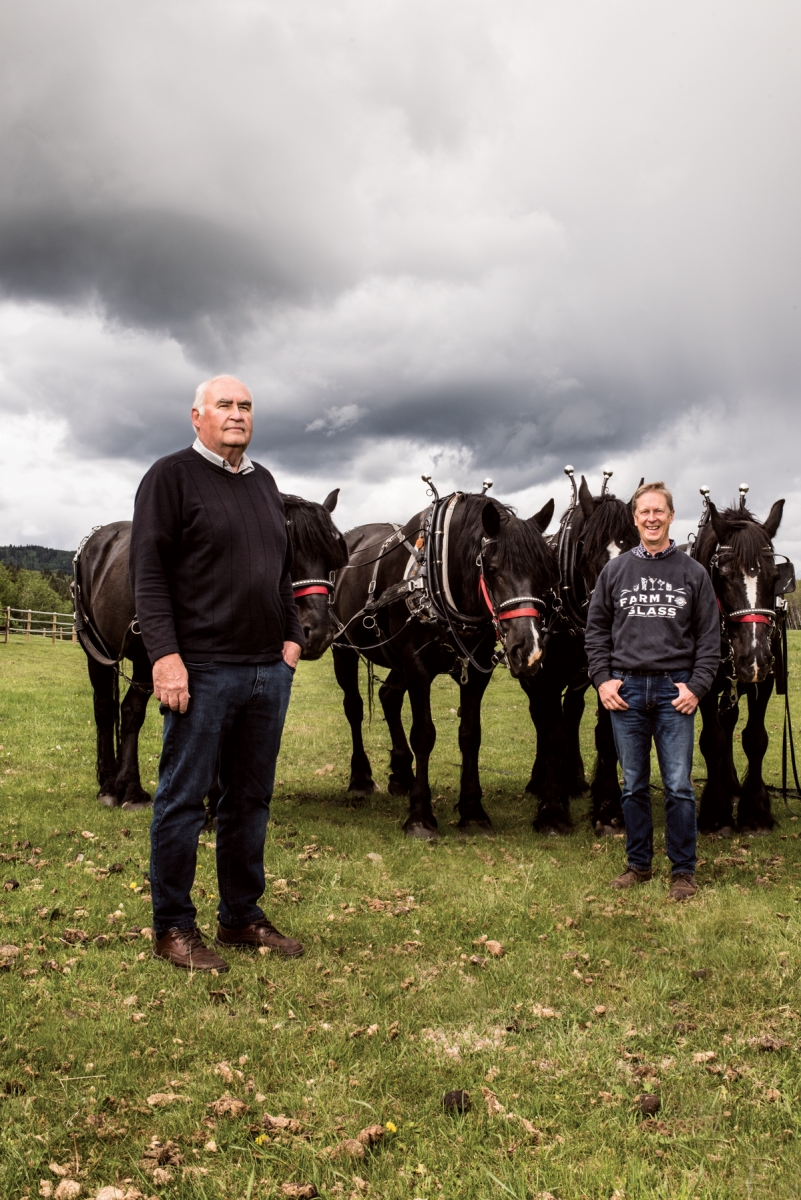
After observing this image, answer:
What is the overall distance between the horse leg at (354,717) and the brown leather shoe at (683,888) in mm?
4230

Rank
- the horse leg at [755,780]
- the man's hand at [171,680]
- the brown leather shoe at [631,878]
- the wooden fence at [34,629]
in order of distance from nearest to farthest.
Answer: the man's hand at [171,680] → the brown leather shoe at [631,878] → the horse leg at [755,780] → the wooden fence at [34,629]

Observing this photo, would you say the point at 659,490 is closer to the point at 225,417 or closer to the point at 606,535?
the point at 606,535

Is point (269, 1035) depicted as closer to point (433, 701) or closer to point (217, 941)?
point (217, 941)

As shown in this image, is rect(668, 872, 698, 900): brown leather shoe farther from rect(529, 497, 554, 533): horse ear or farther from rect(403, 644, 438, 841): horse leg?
rect(529, 497, 554, 533): horse ear

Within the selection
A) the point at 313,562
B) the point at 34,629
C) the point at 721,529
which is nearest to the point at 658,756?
the point at 721,529

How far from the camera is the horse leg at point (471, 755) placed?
7188 mm

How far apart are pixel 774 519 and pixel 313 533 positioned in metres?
3.81

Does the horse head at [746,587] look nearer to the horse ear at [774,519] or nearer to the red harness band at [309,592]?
the horse ear at [774,519]

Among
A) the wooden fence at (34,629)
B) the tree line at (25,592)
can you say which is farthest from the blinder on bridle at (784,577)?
the tree line at (25,592)

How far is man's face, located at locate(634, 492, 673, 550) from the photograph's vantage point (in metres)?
5.52

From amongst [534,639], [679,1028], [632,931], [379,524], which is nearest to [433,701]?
[379,524]

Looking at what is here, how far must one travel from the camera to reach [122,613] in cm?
795

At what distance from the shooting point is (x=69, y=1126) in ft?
9.44

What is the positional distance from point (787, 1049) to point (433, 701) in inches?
603
